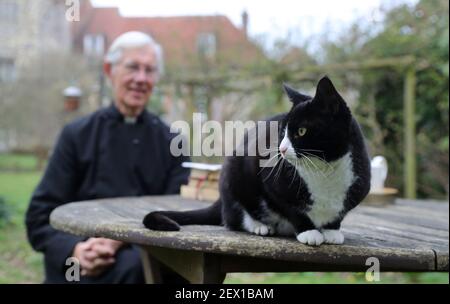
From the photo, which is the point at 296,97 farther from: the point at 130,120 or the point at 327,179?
the point at 130,120

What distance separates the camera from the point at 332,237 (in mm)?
1070

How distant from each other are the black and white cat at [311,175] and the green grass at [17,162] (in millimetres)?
12378

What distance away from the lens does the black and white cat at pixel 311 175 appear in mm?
1030

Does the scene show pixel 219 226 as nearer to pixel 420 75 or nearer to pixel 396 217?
pixel 396 217

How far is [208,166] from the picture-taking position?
1809 millimetres

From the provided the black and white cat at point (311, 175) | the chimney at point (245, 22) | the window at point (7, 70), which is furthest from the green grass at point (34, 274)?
the window at point (7, 70)

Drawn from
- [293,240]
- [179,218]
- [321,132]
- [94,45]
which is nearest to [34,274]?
A: [179,218]

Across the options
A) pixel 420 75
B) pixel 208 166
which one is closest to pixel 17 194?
pixel 420 75

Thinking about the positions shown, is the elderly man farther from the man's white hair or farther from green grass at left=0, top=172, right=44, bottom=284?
green grass at left=0, top=172, right=44, bottom=284

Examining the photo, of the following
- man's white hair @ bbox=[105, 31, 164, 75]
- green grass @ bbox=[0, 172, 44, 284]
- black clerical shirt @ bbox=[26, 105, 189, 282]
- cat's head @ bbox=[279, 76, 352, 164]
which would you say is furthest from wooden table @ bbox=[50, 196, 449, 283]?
green grass @ bbox=[0, 172, 44, 284]

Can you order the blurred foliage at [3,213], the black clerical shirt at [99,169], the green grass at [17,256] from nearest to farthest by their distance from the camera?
1. the black clerical shirt at [99,169]
2. the green grass at [17,256]
3. the blurred foliage at [3,213]

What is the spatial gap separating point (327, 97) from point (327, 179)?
0.17m

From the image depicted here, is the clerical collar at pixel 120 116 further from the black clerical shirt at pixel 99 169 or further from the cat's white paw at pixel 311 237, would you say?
Result: the cat's white paw at pixel 311 237
